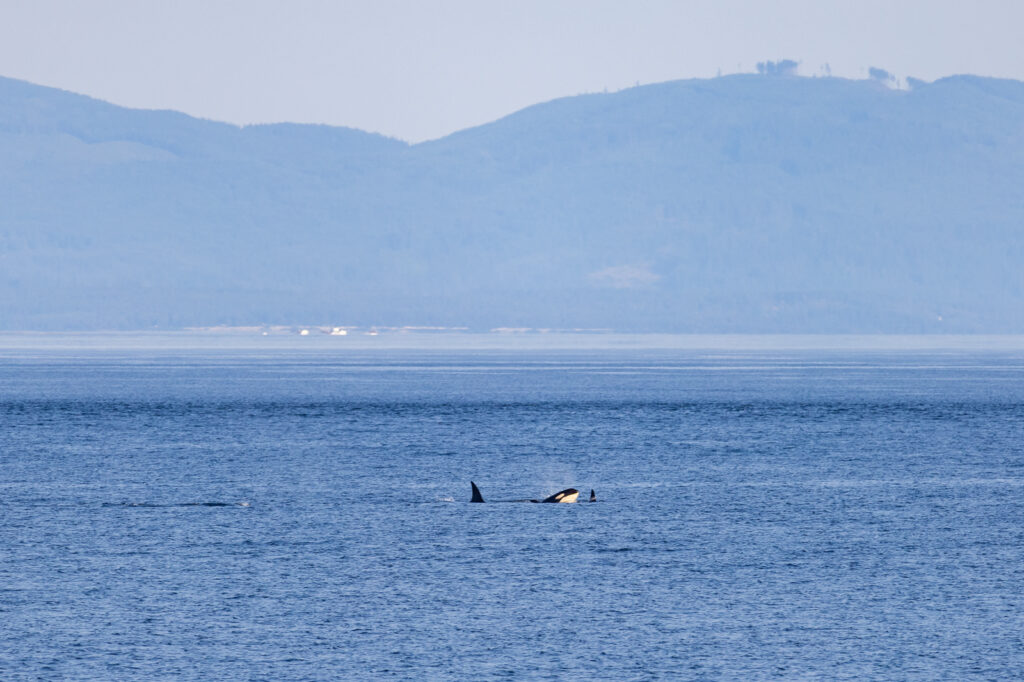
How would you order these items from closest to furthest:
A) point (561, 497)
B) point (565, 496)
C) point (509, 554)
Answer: point (509, 554) < point (561, 497) < point (565, 496)

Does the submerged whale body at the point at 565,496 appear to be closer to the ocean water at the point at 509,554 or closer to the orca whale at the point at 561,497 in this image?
the orca whale at the point at 561,497

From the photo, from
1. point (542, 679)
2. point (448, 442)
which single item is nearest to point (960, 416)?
point (448, 442)

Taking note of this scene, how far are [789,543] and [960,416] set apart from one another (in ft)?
231

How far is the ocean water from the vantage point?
1372 inches

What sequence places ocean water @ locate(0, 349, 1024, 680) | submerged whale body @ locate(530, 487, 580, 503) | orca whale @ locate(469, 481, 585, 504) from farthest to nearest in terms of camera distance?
submerged whale body @ locate(530, 487, 580, 503) → orca whale @ locate(469, 481, 585, 504) → ocean water @ locate(0, 349, 1024, 680)

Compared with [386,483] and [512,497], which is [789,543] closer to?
[512,497]

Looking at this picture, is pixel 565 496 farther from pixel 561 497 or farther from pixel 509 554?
pixel 509 554

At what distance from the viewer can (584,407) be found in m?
130

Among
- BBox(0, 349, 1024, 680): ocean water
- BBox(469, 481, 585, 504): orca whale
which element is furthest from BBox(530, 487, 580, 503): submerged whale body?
BBox(0, 349, 1024, 680): ocean water

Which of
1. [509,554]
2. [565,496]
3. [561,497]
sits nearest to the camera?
[509,554]

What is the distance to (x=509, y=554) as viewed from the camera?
4756cm

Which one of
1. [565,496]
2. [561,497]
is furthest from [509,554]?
[565,496]

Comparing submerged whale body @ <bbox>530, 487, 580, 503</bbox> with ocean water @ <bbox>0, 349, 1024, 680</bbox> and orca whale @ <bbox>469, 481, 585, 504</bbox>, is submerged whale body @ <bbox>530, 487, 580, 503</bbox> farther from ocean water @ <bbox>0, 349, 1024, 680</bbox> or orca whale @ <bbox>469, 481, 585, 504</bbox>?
ocean water @ <bbox>0, 349, 1024, 680</bbox>

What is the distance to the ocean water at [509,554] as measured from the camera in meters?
34.8
